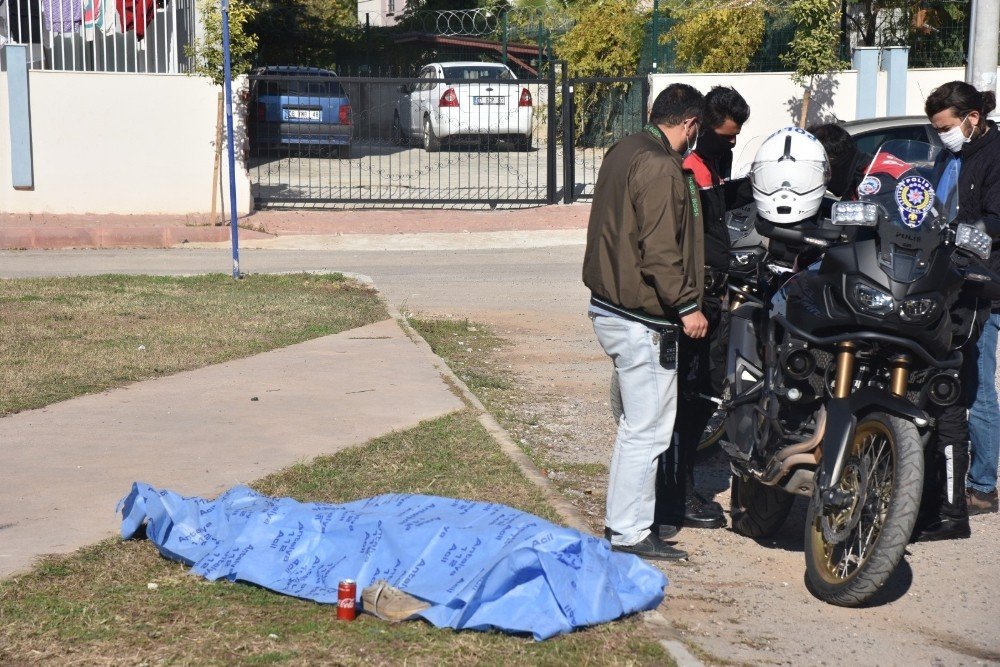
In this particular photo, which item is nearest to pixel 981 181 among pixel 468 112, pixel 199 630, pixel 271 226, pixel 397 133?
pixel 199 630

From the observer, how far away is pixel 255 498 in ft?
16.9

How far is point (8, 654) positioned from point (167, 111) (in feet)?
46.2

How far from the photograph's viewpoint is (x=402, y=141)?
2152 centimetres

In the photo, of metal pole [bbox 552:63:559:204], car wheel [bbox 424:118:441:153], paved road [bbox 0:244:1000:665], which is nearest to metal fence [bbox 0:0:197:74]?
car wheel [bbox 424:118:441:153]

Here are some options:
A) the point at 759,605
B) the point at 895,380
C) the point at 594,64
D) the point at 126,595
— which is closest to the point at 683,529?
the point at 759,605

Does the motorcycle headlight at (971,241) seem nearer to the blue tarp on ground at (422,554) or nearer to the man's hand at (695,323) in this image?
the man's hand at (695,323)

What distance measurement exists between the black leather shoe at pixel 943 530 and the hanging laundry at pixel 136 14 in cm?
1479

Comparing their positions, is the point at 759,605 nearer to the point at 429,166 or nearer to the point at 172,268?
the point at 172,268

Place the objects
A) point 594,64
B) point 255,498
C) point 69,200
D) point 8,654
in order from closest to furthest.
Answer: point 8,654
point 255,498
point 69,200
point 594,64

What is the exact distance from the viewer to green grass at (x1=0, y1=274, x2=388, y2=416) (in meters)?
8.02

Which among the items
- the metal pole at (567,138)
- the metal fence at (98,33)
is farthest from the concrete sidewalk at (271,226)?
the metal fence at (98,33)

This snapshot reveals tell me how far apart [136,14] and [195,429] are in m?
12.4

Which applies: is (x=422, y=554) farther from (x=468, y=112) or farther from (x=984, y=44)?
(x=468, y=112)

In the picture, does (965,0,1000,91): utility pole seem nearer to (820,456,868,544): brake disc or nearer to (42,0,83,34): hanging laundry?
(820,456,868,544): brake disc
